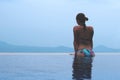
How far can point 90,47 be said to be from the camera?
378 inches

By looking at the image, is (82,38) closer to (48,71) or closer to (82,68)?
(48,71)

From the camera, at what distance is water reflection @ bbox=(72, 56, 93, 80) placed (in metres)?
6.51

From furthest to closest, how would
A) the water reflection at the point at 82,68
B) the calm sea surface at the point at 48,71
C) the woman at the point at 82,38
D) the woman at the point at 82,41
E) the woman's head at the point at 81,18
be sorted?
the woman at the point at 82,38
the woman at the point at 82,41
the woman's head at the point at 81,18
the calm sea surface at the point at 48,71
the water reflection at the point at 82,68

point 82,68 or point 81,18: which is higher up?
point 81,18

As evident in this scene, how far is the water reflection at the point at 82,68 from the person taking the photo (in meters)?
6.51

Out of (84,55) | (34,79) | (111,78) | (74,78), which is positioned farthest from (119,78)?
(84,55)

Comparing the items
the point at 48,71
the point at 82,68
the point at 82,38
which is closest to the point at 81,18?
the point at 82,38

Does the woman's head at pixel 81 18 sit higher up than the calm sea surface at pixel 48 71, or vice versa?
the woman's head at pixel 81 18

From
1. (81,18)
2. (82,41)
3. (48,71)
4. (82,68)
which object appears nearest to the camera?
(82,68)

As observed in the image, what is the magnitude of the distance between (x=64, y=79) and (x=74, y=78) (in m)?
0.25

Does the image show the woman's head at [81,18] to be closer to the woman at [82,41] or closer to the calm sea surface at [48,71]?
the woman at [82,41]

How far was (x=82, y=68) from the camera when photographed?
7.76 m

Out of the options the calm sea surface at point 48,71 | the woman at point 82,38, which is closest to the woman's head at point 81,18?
the woman at point 82,38

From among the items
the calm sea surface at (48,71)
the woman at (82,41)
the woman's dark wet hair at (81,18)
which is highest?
the woman's dark wet hair at (81,18)
